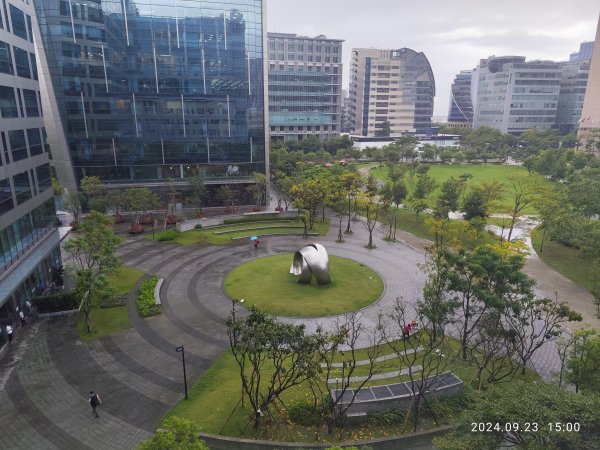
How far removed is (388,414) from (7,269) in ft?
91.3

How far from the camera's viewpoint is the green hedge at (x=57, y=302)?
29938 millimetres

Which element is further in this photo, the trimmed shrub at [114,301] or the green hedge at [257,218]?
the green hedge at [257,218]

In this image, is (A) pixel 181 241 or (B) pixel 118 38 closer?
(A) pixel 181 241

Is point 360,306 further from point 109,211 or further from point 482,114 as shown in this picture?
point 482,114

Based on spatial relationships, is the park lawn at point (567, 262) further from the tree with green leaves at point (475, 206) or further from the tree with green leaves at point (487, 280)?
the tree with green leaves at point (487, 280)

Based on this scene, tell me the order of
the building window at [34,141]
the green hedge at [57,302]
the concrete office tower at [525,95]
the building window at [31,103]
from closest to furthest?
the green hedge at [57,302], the building window at [31,103], the building window at [34,141], the concrete office tower at [525,95]

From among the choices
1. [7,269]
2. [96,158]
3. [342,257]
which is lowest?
[342,257]

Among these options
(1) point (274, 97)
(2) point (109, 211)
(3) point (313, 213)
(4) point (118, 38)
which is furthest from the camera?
(1) point (274, 97)

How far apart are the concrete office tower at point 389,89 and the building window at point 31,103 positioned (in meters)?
154

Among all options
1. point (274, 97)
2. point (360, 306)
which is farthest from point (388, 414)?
point (274, 97)

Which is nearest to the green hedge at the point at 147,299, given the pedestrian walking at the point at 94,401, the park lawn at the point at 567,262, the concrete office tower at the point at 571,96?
the pedestrian walking at the point at 94,401

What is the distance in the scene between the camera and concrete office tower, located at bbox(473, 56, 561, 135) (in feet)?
559

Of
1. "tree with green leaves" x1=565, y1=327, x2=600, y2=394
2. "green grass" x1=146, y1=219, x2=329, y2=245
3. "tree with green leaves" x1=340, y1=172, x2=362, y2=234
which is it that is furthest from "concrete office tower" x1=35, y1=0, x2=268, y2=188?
"tree with green leaves" x1=565, y1=327, x2=600, y2=394

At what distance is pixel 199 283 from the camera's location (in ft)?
121
